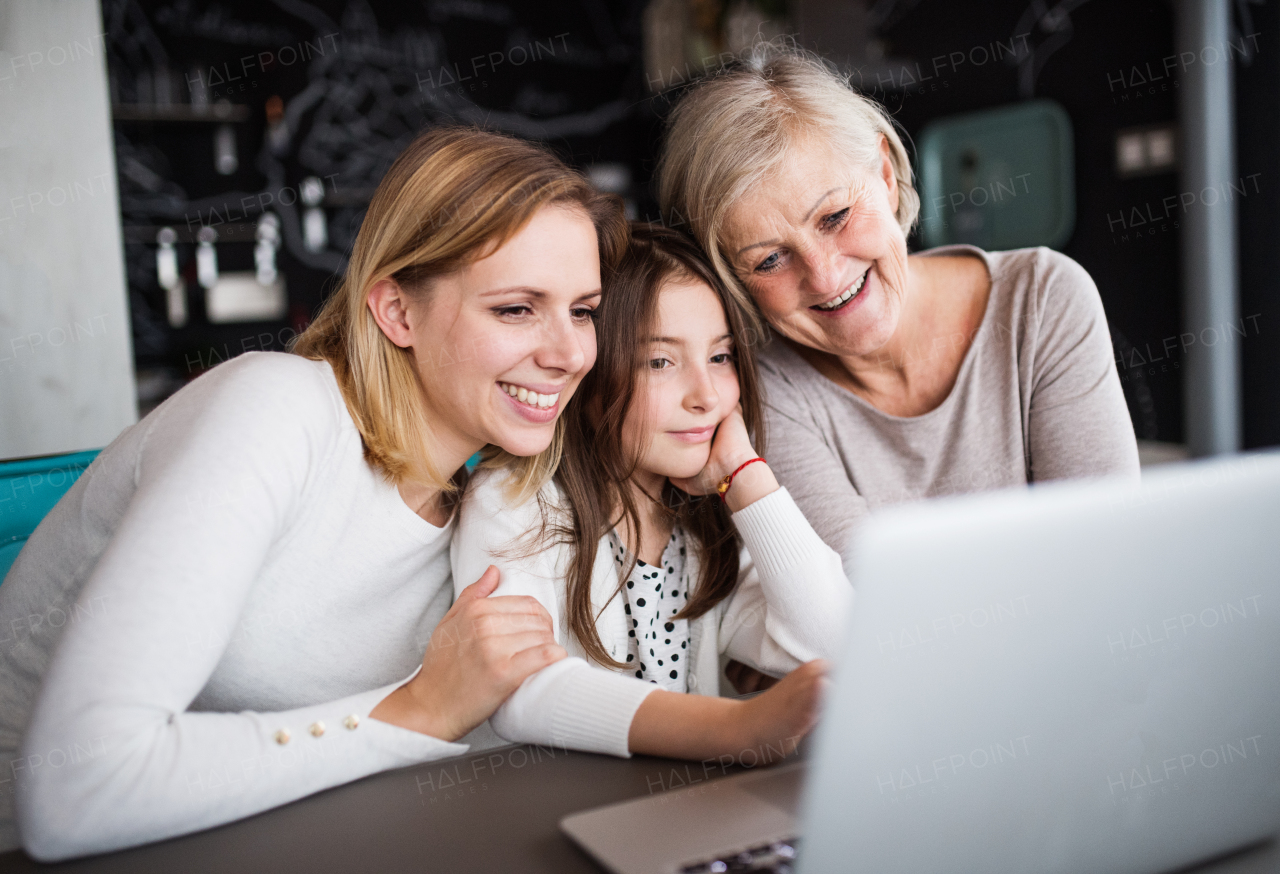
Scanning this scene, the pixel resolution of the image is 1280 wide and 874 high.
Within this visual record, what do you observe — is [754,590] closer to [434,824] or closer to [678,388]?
[678,388]

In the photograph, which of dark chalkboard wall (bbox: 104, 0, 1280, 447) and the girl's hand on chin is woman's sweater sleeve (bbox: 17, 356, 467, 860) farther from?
dark chalkboard wall (bbox: 104, 0, 1280, 447)

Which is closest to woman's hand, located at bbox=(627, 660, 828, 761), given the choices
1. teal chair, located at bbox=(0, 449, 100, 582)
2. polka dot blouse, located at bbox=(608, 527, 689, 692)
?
polka dot blouse, located at bbox=(608, 527, 689, 692)

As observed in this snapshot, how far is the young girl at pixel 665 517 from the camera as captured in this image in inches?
43.2

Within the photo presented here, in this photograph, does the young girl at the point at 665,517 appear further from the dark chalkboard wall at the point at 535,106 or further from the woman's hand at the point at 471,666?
the dark chalkboard wall at the point at 535,106

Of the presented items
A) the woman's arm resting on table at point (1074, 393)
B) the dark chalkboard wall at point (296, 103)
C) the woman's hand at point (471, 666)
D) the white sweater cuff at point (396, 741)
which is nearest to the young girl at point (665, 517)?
the woman's hand at point (471, 666)

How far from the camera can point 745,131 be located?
124 cm

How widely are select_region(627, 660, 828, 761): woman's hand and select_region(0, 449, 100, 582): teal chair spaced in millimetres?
764

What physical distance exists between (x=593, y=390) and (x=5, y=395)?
1.27m

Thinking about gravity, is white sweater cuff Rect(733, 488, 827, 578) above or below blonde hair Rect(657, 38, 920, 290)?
below

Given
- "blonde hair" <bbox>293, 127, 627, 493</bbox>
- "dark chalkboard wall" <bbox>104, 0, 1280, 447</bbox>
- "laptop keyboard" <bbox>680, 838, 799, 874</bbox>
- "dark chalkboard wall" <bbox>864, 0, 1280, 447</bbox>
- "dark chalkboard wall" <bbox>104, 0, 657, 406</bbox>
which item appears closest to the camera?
"laptop keyboard" <bbox>680, 838, 799, 874</bbox>

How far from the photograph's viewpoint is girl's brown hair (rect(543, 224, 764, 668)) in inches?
46.4

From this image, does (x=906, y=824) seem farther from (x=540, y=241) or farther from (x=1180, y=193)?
(x=1180, y=193)

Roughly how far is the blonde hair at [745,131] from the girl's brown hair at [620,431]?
0.06 metres

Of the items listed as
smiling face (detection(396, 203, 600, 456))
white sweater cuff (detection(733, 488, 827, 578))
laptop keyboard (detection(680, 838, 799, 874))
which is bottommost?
laptop keyboard (detection(680, 838, 799, 874))
